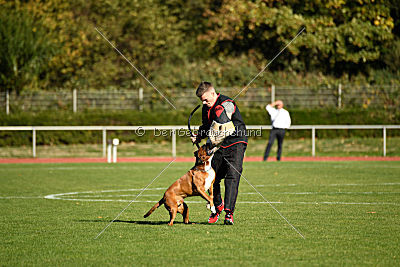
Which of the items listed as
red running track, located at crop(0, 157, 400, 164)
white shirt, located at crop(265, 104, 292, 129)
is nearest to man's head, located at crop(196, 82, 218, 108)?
white shirt, located at crop(265, 104, 292, 129)

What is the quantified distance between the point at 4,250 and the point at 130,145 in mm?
22742

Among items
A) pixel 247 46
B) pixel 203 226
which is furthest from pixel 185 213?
pixel 247 46

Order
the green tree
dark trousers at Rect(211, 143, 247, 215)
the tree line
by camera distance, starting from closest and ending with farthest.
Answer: dark trousers at Rect(211, 143, 247, 215), the green tree, the tree line

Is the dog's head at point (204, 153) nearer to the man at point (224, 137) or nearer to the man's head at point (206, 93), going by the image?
the man at point (224, 137)

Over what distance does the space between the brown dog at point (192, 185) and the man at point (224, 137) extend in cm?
24

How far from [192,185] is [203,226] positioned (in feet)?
2.12

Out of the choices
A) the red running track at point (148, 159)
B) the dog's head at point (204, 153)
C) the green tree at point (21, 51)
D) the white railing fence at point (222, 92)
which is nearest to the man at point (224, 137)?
the dog's head at point (204, 153)

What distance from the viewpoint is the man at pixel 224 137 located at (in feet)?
31.3

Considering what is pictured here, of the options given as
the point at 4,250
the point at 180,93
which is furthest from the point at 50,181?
the point at 180,93

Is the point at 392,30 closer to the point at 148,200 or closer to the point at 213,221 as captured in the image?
the point at 148,200

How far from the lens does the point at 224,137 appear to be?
964cm

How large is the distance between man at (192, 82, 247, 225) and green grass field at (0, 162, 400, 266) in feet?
1.41

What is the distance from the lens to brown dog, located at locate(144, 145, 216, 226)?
31.2 feet

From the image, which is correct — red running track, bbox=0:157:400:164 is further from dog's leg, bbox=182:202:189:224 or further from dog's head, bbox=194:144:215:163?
dog's head, bbox=194:144:215:163
